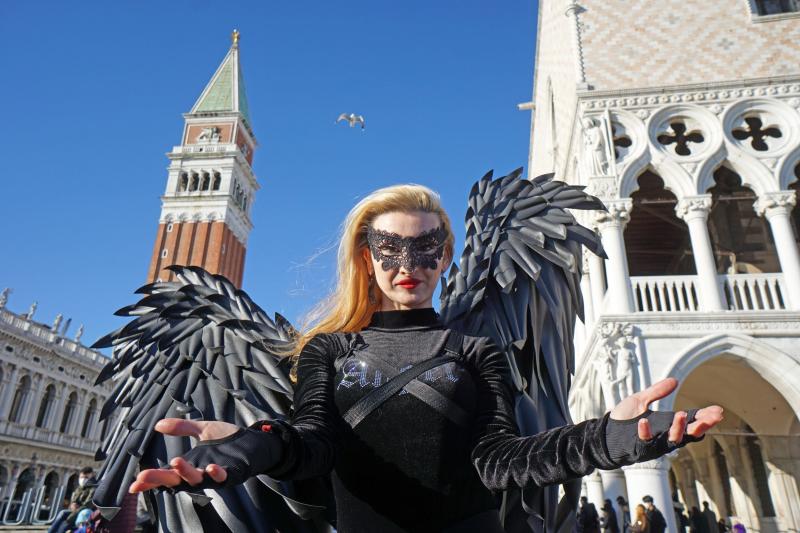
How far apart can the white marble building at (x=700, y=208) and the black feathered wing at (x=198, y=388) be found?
7.82m

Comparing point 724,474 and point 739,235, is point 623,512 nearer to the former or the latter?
point 724,474

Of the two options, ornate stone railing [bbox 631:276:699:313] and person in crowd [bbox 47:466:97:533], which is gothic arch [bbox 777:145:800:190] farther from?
person in crowd [bbox 47:466:97:533]

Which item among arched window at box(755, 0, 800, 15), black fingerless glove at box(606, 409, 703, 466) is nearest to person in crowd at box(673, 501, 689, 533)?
arched window at box(755, 0, 800, 15)

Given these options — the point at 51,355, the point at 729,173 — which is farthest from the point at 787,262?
the point at 51,355

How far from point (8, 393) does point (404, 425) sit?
3253cm

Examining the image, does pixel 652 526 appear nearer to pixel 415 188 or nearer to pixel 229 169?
pixel 415 188

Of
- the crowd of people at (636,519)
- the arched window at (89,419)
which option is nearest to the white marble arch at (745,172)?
the crowd of people at (636,519)

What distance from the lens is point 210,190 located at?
137 feet

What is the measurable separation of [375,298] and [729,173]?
12.1 meters

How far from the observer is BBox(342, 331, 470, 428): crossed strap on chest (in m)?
1.14

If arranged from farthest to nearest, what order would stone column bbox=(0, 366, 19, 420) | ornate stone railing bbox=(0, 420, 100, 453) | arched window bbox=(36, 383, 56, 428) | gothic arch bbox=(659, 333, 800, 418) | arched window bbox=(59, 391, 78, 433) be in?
arched window bbox=(59, 391, 78, 433)
arched window bbox=(36, 383, 56, 428)
ornate stone railing bbox=(0, 420, 100, 453)
stone column bbox=(0, 366, 19, 420)
gothic arch bbox=(659, 333, 800, 418)

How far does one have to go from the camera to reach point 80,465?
33.4 m

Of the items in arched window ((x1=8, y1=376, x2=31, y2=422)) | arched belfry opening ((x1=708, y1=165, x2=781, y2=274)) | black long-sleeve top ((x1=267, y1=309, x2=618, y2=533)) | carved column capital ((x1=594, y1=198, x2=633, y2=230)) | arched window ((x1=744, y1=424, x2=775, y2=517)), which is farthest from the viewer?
arched window ((x1=8, y1=376, x2=31, y2=422))

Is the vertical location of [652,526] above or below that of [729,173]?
below
